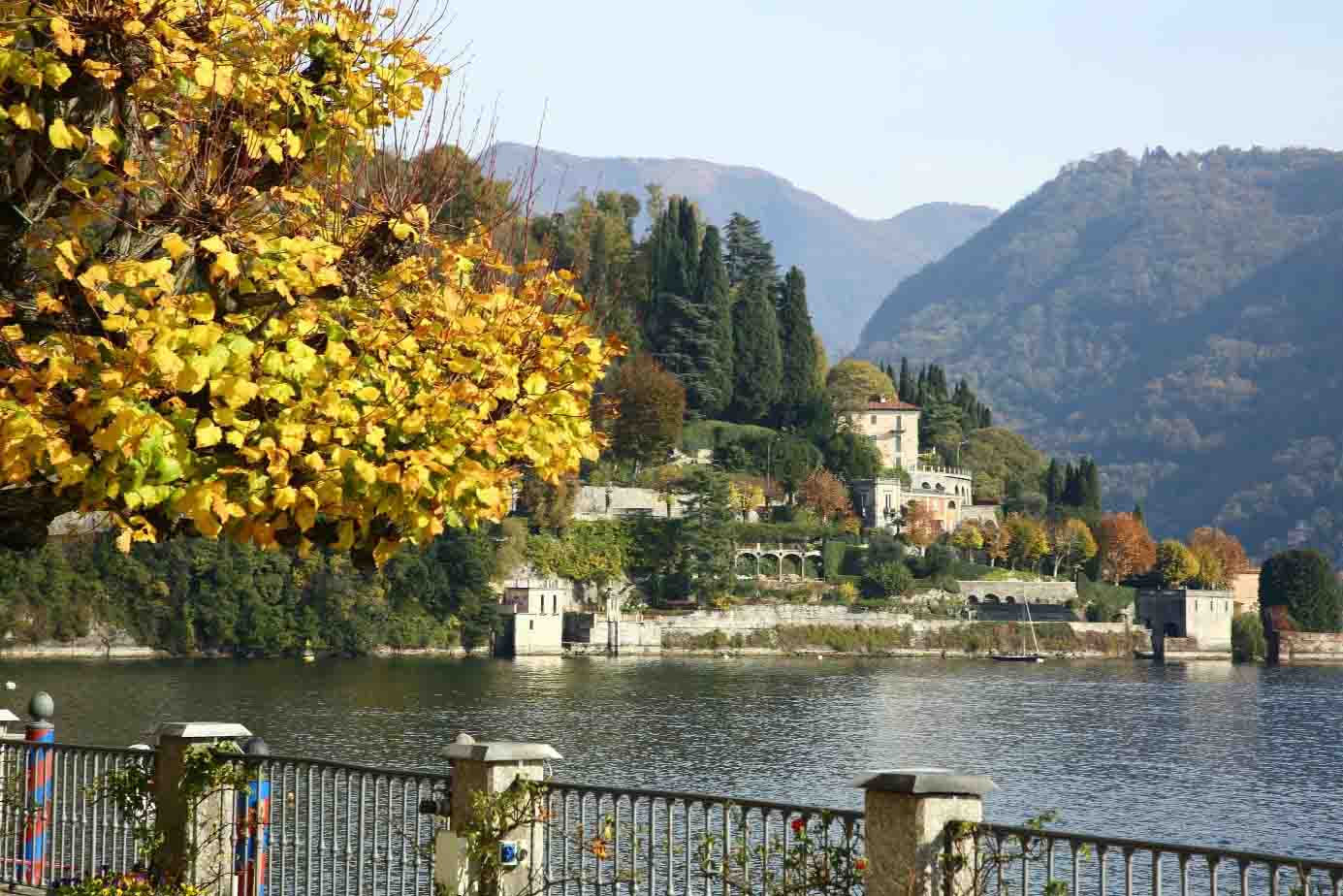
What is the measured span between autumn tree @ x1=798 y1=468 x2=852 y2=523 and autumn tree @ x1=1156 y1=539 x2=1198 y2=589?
2480cm

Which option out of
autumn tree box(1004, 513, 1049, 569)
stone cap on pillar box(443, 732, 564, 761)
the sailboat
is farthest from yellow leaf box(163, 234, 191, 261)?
autumn tree box(1004, 513, 1049, 569)

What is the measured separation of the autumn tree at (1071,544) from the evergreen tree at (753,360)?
22.2m

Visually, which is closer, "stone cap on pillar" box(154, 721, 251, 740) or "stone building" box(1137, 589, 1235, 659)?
"stone cap on pillar" box(154, 721, 251, 740)

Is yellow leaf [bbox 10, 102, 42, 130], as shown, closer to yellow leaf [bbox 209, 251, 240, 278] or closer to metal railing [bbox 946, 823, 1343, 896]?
yellow leaf [bbox 209, 251, 240, 278]

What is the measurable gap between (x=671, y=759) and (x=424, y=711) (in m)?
14.8

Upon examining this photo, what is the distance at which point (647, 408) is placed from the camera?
110 meters

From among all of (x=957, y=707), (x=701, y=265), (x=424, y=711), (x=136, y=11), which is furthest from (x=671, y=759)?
(x=701, y=265)

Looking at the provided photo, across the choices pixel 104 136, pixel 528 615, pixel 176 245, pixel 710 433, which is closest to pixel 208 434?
pixel 176 245

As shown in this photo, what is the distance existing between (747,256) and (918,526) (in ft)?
77.6

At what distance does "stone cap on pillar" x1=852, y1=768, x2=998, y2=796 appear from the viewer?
8.71 meters

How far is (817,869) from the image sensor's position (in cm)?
958

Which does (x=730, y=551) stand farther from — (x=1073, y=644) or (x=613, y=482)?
(x=1073, y=644)

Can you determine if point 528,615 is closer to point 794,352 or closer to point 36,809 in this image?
point 794,352

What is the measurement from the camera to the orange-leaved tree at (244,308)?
30.5ft
